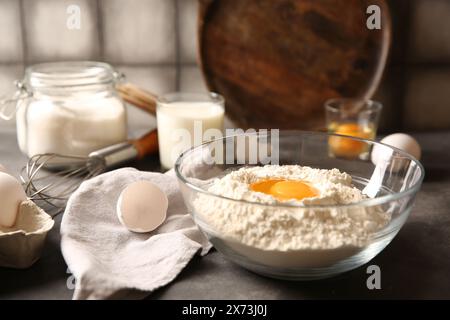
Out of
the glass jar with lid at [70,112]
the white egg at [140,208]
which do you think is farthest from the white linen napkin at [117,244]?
the glass jar with lid at [70,112]

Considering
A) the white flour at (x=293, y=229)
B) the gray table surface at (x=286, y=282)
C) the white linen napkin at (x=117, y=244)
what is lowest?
the gray table surface at (x=286, y=282)

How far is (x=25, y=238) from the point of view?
3.03 ft

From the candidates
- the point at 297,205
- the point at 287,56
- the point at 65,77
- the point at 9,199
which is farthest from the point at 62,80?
the point at 297,205

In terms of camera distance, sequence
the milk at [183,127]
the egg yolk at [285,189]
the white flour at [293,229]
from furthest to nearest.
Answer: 1. the milk at [183,127]
2. the egg yolk at [285,189]
3. the white flour at [293,229]

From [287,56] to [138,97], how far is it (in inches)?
16.7

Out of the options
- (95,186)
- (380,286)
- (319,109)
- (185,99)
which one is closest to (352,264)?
(380,286)

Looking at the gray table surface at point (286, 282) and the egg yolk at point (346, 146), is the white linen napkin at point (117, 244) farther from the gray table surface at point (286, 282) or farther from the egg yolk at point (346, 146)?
the egg yolk at point (346, 146)

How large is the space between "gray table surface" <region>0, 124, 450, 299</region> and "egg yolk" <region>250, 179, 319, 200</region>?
5.1 inches

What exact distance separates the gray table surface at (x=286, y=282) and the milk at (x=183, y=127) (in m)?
0.41

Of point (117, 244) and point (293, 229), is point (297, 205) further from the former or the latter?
point (117, 244)

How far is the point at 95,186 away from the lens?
1.13m

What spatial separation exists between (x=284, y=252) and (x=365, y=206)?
0.42ft

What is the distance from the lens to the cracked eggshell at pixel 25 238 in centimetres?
92

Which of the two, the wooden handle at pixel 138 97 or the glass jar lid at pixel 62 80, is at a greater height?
the glass jar lid at pixel 62 80
